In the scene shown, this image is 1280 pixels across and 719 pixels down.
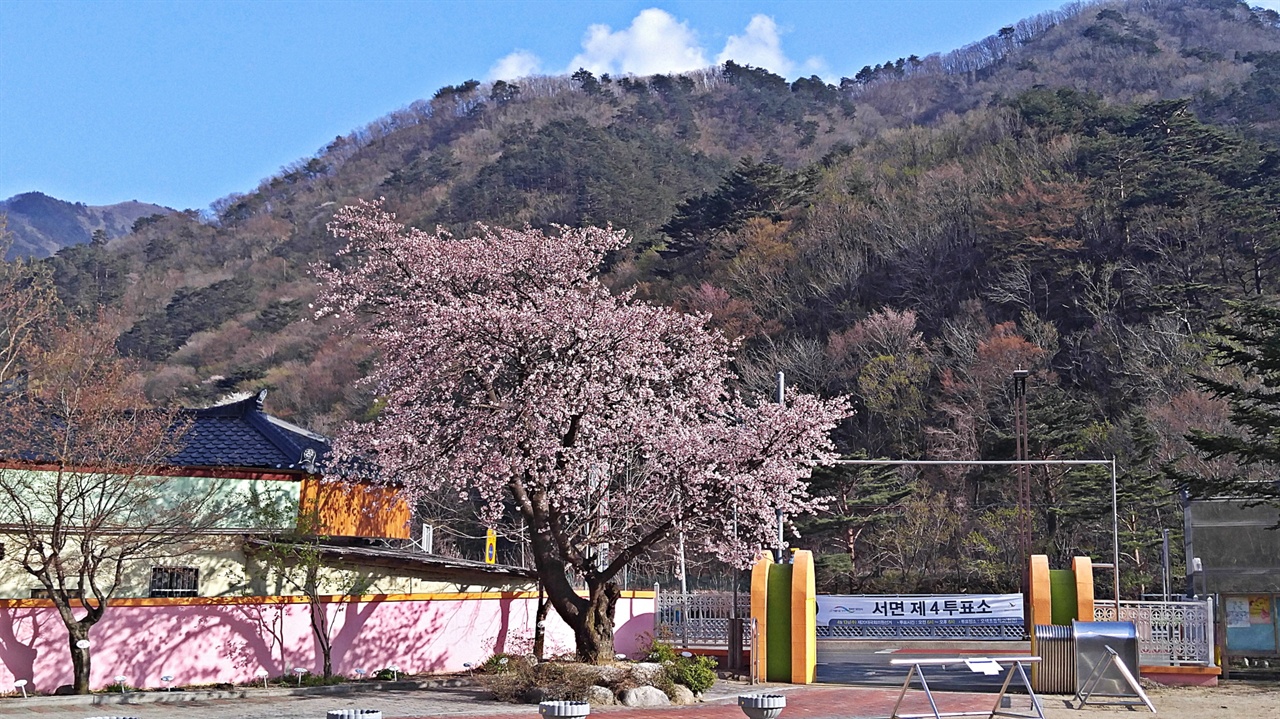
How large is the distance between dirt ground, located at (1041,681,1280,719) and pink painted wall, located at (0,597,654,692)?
768 cm

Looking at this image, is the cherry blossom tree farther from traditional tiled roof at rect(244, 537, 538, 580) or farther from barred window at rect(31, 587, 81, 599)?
barred window at rect(31, 587, 81, 599)

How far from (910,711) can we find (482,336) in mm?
8114

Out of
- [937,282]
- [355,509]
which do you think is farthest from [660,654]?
[937,282]

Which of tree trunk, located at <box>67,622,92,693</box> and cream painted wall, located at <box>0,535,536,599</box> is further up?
Result: cream painted wall, located at <box>0,535,536,599</box>

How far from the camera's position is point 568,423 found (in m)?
18.6

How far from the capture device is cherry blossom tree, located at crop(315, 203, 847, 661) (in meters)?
18.3

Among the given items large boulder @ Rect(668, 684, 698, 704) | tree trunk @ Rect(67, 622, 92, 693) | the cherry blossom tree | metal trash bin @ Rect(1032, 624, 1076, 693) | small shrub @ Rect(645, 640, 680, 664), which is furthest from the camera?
metal trash bin @ Rect(1032, 624, 1076, 693)

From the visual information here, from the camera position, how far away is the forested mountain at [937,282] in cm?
4403

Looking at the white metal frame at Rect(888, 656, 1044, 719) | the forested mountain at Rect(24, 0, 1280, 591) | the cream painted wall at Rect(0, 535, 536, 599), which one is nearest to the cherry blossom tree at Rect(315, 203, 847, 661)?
the cream painted wall at Rect(0, 535, 536, 599)

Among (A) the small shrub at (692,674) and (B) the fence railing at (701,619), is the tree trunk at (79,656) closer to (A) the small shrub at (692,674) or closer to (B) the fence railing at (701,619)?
(A) the small shrub at (692,674)

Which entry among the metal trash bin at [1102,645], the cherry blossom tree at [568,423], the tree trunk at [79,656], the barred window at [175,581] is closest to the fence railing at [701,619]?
the cherry blossom tree at [568,423]

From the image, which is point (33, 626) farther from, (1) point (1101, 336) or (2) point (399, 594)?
(1) point (1101, 336)

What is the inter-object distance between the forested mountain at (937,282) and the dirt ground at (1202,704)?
29.8ft

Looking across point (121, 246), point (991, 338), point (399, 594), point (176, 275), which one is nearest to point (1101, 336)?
point (991, 338)
